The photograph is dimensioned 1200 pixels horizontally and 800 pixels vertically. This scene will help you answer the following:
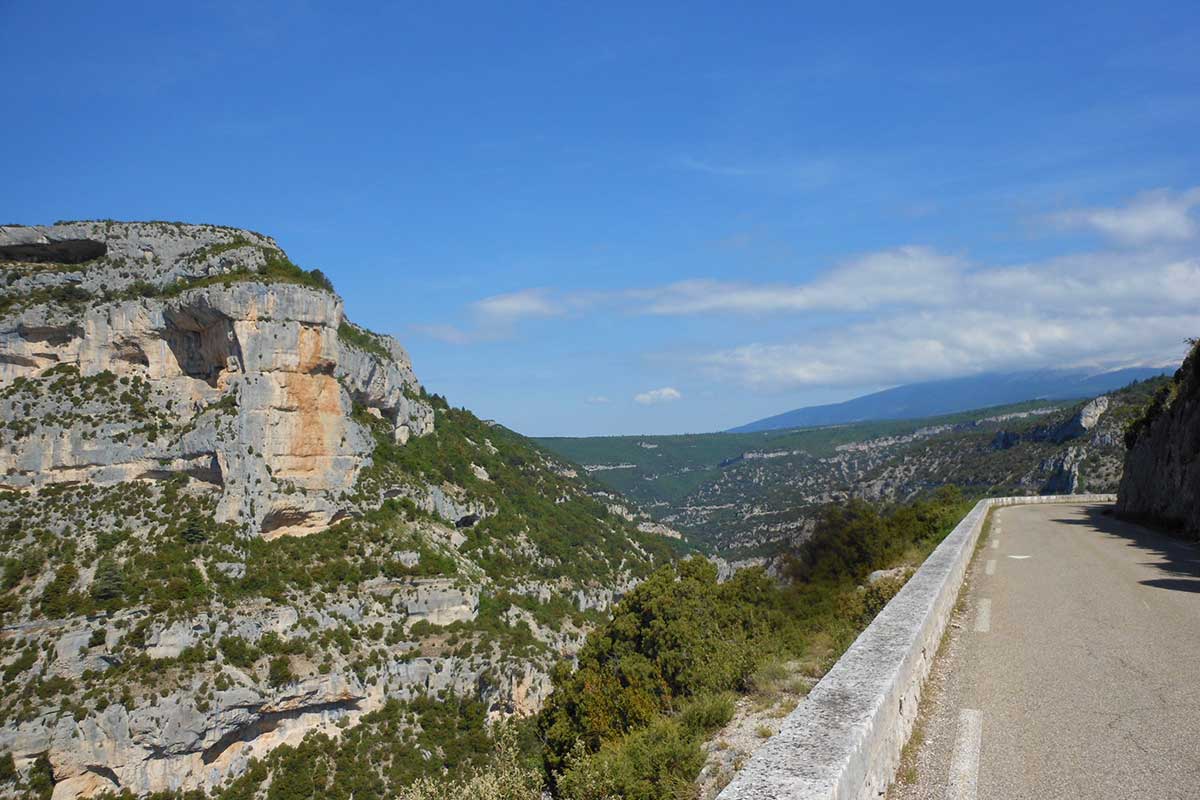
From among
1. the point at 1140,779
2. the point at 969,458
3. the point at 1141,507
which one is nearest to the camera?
the point at 1140,779

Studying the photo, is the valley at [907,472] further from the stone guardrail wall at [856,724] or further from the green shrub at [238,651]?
the green shrub at [238,651]

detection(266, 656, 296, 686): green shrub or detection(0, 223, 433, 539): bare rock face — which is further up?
detection(0, 223, 433, 539): bare rock face

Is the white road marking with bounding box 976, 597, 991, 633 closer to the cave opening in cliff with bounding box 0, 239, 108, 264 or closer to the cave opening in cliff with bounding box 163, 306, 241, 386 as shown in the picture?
the cave opening in cliff with bounding box 163, 306, 241, 386

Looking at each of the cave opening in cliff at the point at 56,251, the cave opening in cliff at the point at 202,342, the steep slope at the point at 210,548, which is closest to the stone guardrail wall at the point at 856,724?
the steep slope at the point at 210,548

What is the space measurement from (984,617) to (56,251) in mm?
71403

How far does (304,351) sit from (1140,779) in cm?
5367

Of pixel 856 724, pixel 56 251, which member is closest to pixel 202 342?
pixel 56 251

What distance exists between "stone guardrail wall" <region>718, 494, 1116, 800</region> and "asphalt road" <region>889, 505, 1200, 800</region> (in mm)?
274

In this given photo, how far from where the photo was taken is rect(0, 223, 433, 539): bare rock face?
45969 millimetres

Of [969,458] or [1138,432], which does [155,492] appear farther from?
[969,458]

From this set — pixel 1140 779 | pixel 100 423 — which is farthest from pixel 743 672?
pixel 100 423

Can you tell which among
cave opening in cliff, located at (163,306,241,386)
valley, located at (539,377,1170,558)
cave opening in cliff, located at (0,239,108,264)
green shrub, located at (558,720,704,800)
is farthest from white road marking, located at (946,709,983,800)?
cave opening in cliff, located at (0,239,108,264)

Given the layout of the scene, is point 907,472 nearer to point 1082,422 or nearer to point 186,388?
point 1082,422

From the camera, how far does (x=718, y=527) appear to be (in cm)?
13825
